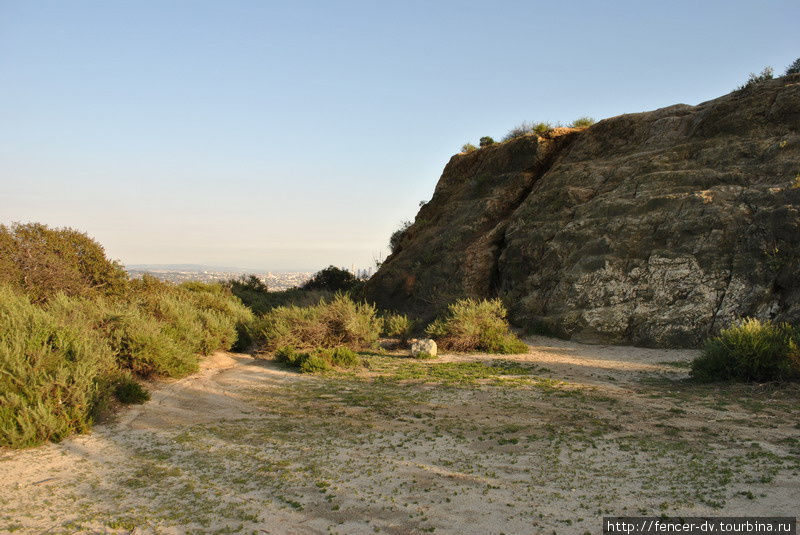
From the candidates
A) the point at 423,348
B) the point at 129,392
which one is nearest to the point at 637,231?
the point at 423,348

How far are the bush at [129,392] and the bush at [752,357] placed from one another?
8.49 m

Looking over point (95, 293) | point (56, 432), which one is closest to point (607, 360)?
point (56, 432)

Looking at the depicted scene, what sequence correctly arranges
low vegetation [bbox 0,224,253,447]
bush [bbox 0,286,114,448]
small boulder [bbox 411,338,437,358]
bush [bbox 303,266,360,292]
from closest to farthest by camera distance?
bush [bbox 0,286,114,448] → low vegetation [bbox 0,224,253,447] → small boulder [bbox 411,338,437,358] → bush [bbox 303,266,360,292]

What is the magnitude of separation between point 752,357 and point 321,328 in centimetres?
844

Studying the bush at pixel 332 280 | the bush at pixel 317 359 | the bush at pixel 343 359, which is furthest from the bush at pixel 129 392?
the bush at pixel 332 280

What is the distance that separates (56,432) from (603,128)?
2010 cm

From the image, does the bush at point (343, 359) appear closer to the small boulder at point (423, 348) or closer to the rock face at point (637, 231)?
the small boulder at point (423, 348)

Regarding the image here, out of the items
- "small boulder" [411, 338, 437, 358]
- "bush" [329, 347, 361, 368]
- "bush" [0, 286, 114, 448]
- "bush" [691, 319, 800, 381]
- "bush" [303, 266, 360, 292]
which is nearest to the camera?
"bush" [0, 286, 114, 448]

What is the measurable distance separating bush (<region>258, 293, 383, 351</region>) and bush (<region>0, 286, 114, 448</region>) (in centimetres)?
481

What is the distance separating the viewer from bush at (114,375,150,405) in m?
6.94

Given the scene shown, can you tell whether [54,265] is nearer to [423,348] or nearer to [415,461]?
[423,348]

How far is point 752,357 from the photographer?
309 inches

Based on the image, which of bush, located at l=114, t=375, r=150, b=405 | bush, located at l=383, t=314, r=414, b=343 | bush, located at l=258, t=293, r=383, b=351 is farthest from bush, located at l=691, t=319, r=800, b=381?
bush, located at l=114, t=375, r=150, b=405

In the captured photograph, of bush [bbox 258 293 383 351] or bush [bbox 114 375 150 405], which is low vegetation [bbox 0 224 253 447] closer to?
bush [bbox 114 375 150 405]
